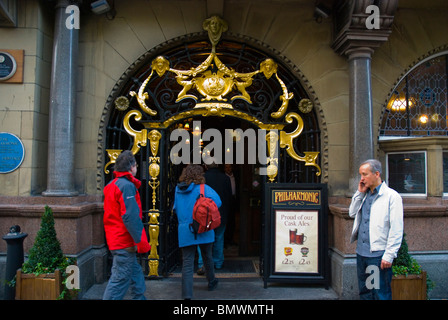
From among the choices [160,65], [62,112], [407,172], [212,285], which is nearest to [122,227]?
[212,285]

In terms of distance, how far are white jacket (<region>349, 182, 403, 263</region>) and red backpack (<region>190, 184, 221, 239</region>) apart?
197 cm

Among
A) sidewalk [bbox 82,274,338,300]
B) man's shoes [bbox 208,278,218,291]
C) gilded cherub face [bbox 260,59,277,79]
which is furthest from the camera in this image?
gilded cherub face [bbox 260,59,277,79]

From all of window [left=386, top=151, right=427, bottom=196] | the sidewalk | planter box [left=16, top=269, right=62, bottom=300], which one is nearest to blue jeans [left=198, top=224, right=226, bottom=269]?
the sidewalk

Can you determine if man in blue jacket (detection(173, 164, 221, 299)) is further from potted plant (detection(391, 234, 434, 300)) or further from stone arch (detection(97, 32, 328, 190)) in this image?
potted plant (detection(391, 234, 434, 300))

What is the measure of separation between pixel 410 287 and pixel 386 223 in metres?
1.62

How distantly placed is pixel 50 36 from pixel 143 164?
2556mm

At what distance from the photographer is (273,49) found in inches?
238

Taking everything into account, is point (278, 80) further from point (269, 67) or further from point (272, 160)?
point (272, 160)

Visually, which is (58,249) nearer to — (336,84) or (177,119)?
(177,119)

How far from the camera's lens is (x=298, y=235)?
18.2ft

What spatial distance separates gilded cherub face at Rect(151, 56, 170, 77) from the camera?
6.04m

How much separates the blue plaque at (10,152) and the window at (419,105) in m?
6.00

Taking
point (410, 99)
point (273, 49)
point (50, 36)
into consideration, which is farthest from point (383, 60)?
point (50, 36)

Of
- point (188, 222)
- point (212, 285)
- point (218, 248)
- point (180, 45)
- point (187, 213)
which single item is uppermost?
point (180, 45)
